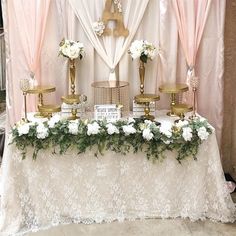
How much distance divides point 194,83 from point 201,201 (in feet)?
2.81

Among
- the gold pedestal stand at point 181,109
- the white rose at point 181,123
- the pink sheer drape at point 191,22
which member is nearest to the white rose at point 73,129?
the white rose at point 181,123

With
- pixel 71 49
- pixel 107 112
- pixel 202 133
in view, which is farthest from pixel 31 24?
pixel 202 133

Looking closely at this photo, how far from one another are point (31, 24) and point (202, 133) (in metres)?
1.53

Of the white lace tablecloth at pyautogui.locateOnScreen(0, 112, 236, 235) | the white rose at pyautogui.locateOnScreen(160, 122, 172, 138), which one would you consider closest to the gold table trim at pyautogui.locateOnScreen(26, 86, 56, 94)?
the white lace tablecloth at pyautogui.locateOnScreen(0, 112, 236, 235)

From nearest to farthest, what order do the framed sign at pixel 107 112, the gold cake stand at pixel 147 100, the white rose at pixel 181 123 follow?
1. the white rose at pixel 181 123
2. the framed sign at pixel 107 112
3. the gold cake stand at pixel 147 100

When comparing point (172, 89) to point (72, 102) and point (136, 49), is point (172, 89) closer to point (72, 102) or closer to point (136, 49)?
point (136, 49)

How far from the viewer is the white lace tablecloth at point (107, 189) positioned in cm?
279

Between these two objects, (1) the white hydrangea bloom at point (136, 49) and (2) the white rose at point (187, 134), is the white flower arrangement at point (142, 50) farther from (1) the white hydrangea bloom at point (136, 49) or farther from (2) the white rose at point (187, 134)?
(2) the white rose at point (187, 134)

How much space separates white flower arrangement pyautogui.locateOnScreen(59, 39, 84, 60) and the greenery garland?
1.68 feet

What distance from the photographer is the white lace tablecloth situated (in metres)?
2.79

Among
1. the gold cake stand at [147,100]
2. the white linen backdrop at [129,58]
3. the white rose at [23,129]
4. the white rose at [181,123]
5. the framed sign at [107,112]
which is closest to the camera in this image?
the white rose at [23,129]

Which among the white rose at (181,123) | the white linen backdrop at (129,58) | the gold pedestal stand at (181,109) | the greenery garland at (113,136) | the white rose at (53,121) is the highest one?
the white linen backdrop at (129,58)

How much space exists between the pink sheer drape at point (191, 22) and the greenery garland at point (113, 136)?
687 mm
